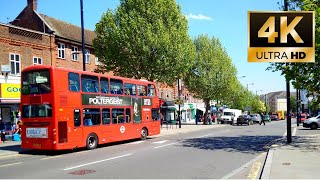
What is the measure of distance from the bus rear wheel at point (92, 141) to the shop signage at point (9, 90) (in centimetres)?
1001

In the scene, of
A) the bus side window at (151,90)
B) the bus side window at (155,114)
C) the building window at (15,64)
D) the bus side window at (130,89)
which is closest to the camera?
the bus side window at (130,89)

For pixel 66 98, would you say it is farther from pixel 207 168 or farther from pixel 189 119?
pixel 189 119

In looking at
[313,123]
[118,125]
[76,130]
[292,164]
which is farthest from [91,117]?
[313,123]

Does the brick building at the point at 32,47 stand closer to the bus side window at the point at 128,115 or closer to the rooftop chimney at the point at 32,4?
the rooftop chimney at the point at 32,4

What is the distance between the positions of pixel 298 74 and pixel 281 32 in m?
3.71

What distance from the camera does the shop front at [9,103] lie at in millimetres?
26766

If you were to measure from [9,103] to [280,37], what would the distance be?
793 inches

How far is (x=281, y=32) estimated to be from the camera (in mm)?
14273

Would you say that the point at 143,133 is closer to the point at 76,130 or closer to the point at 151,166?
the point at 76,130

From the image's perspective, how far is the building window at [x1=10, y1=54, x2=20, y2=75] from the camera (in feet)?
96.8

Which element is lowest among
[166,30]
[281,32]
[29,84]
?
[29,84]

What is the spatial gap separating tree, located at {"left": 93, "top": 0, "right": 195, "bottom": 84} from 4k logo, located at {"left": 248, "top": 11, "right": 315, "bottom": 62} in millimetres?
17138

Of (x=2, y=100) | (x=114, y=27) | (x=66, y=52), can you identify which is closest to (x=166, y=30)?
(x=114, y=27)

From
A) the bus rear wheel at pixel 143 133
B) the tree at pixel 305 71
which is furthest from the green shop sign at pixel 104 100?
the tree at pixel 305 71
